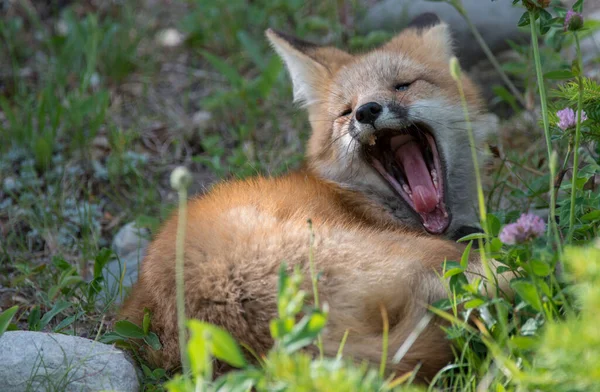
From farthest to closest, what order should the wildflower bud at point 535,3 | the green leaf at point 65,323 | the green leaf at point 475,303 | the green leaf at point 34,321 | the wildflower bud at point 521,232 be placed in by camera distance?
1. the green leaf at point 34,321
2. the green leaf at point 65,323
3. the wildflower bud at point 535,3
4. the green leaf at point 475,303
5. the wildflower bud at point 521,232

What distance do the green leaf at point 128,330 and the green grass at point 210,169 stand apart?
0.02 metres

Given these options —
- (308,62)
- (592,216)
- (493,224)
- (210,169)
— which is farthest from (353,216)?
(210,169)

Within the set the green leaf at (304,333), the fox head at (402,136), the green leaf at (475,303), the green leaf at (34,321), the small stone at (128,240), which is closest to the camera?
the green leaf at (304,333)

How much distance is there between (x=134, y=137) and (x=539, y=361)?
175 inches

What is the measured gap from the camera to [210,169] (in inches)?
228

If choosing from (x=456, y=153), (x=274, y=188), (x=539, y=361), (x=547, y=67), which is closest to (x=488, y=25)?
(x=547, y=67)

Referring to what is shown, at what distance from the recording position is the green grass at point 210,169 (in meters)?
2.20

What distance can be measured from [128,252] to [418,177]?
6.72ft

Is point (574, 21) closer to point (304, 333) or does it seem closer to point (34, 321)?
point (304, 333)

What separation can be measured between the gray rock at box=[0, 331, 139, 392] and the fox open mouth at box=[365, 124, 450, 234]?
203 cm

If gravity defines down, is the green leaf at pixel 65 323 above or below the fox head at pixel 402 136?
below

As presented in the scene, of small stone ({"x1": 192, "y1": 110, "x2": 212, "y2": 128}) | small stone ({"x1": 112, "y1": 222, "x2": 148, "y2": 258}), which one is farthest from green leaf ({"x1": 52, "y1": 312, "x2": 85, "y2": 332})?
small stone ({"x1": 192, "y1": 110, "x2": 212, "y2": 128})

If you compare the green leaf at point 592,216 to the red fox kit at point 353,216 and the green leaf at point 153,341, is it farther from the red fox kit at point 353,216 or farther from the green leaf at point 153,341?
the green leaf at point 153,341

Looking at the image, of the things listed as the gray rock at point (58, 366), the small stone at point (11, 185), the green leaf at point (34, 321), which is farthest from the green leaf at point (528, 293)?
the small stone at point (11, 185)
